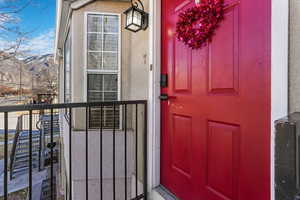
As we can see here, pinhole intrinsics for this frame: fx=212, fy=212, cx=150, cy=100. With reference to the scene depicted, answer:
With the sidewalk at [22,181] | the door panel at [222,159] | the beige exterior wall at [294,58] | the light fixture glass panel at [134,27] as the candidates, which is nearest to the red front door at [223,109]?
the door panel at [222,159]

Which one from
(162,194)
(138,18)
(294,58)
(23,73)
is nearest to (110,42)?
(138,18)

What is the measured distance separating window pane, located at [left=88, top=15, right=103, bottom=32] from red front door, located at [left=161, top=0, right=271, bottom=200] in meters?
1.76

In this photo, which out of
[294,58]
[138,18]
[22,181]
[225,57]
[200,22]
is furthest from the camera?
[22,181]

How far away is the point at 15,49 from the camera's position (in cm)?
450

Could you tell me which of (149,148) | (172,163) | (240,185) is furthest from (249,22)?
(149,148)

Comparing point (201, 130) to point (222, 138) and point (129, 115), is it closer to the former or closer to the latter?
point (222, 138)

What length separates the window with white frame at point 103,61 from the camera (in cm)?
327

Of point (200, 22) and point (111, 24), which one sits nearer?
point (200, 22)

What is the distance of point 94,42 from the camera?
330cm

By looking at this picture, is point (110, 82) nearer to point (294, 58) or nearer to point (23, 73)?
point (294, 58)

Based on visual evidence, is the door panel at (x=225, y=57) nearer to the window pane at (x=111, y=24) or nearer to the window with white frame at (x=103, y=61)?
the window with white frame at (x=103, y=61)

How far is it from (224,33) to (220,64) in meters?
0.18

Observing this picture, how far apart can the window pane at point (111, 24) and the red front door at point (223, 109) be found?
1623 millimetres

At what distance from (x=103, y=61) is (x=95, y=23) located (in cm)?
60
